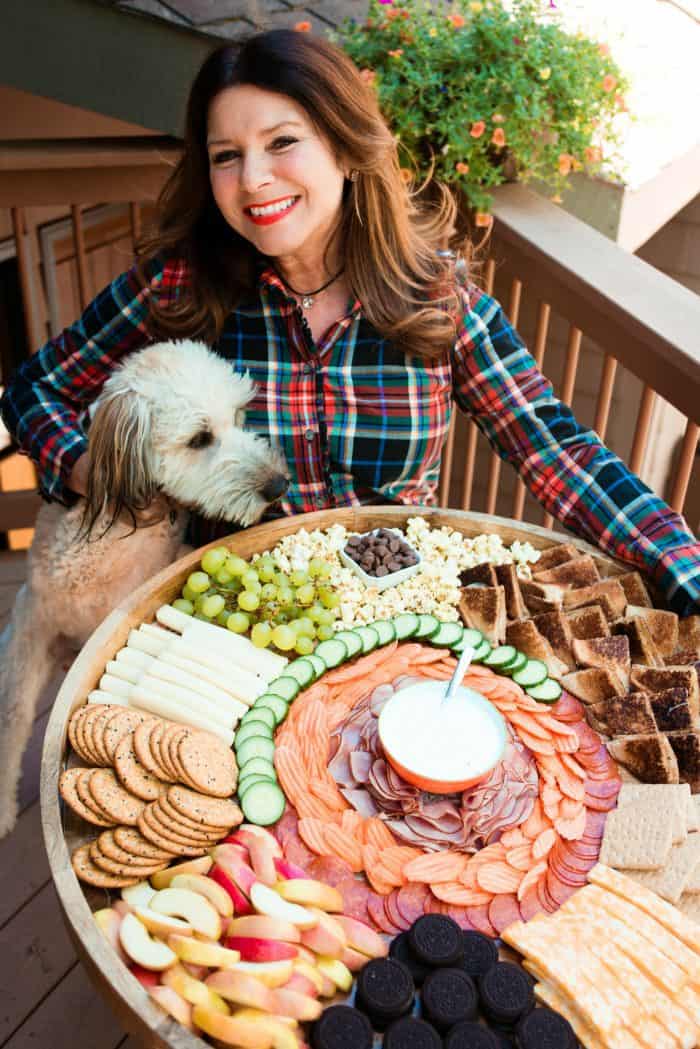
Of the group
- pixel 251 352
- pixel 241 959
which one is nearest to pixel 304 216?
pixel 251 352

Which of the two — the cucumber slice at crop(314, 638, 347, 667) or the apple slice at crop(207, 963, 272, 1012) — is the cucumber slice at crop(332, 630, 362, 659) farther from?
the apple slice at crop(207, 963, 272, 1012)

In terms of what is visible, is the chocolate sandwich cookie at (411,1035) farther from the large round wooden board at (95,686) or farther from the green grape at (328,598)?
the green grape at (328,598)

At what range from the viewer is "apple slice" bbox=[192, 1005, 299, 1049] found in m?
0.95

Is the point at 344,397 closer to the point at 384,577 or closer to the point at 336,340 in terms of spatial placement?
the point at 336,340

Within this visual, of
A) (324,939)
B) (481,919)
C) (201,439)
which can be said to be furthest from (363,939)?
(201,439)

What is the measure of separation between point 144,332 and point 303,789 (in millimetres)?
1311

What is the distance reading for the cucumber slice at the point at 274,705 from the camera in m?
1.42

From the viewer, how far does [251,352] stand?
2041 millimetres

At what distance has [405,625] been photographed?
162 centimetres

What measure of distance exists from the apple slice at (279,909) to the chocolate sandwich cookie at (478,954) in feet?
0.67

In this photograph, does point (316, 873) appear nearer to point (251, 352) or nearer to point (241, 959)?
point (241, 959)

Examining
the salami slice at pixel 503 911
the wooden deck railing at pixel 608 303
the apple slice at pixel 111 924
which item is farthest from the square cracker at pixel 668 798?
the wooden deck railing at pixel 608 303

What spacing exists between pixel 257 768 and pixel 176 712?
182mm

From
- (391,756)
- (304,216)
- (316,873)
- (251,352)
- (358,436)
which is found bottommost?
(316,873)
